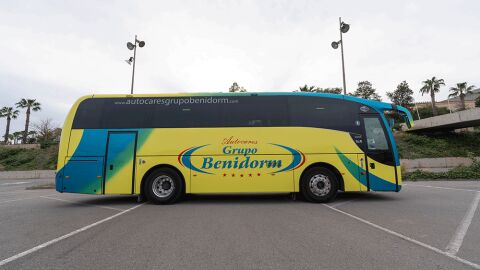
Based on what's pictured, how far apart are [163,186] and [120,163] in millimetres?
1516

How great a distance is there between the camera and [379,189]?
7.68 meters

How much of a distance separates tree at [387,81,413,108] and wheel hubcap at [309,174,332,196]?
202 ft

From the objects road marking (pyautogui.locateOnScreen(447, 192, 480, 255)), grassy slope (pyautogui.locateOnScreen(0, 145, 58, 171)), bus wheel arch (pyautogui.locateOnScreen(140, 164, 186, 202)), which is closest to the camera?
road marking (pyautogui.locateOnScreen(447, 192, 480, 255))

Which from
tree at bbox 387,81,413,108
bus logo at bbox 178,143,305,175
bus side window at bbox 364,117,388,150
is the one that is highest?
tree at bbox 387,81,413,108

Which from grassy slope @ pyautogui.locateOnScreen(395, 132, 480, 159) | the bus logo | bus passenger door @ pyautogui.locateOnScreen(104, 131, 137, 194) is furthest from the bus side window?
grassy slope @ pyautogui.locateOnScreen(395, 132, 480, 159)

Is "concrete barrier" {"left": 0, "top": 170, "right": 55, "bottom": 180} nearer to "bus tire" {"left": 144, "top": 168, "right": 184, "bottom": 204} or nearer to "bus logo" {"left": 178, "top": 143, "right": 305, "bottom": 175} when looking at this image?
"bus tire" {"left": 144, "top": 168, "right": 184, "bottom": 204}

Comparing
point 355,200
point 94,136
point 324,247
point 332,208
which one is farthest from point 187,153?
point 355,200

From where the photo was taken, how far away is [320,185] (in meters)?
7.74

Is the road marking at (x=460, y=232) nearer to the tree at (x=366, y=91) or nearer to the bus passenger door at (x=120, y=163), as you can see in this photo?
the bus passenger door at (x=120, y=163)

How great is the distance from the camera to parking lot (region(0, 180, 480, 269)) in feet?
11.0

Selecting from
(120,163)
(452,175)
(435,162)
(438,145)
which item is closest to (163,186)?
(120,163)

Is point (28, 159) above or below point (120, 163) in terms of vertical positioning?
above

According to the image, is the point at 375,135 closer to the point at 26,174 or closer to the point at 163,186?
the point at 163,186

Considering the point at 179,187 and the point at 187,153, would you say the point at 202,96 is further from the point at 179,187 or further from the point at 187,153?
the point at 179,187
